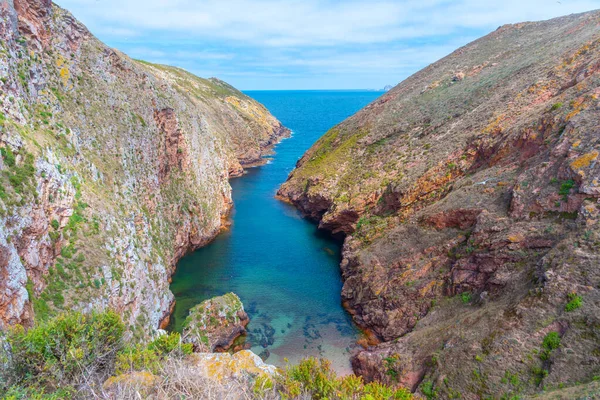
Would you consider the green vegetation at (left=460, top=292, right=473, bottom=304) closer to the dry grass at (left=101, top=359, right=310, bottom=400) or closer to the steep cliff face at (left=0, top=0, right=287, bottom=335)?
the dry grass at (left=101, top=359, right=310, bottom=400)

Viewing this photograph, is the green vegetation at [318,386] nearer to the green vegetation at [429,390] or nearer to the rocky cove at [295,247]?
the rocky cove at [295,247]

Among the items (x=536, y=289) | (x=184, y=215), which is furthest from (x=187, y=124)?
(x=536, y=289)

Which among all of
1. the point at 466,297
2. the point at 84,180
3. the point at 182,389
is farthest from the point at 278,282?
the point at 182,389

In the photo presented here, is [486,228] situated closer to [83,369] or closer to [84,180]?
[83,369]

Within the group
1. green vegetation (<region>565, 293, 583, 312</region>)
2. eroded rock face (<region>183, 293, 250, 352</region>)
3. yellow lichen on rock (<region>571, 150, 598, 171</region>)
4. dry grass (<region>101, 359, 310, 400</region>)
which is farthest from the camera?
eroded rock face (<region>183, 293, 250, 352</region>)

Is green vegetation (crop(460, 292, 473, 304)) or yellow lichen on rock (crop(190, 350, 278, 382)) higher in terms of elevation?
yellow lichen on rock (crop(190, 350, 278, 382))

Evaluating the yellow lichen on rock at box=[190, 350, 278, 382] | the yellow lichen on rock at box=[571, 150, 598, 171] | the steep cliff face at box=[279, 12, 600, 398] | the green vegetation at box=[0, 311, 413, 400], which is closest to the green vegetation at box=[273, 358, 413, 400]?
the green vegetation at box=[0, 311, 413, 400]
